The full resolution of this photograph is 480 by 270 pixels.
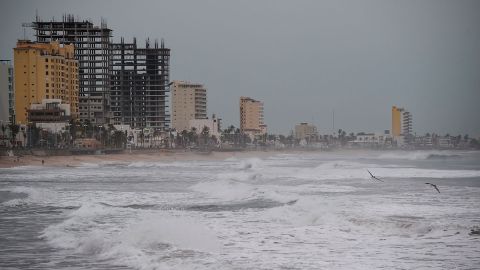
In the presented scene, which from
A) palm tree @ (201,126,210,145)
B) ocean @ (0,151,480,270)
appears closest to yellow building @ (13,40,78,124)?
palm tree @ (201,126,210,145)

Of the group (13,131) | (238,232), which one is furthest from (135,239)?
(13,131)

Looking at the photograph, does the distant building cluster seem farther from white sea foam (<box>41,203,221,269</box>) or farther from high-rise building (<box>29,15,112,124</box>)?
white sea foam (<box>41,203,221,269</box>)

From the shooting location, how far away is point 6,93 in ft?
467

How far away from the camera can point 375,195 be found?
3167 centimetres

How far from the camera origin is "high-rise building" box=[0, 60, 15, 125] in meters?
136

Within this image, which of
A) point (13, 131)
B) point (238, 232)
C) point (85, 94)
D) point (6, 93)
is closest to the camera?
point (238, 232)

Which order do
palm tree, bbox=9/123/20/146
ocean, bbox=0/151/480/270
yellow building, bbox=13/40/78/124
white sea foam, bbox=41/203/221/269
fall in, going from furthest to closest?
yellow building, bbox=13/40/78/124 → palm tree, bbox=9/123/20/146 → white sea foam, bbox=41/203/221/269 → ocean, bbox=0/151/480/270

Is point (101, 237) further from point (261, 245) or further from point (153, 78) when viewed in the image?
point (153, 78)

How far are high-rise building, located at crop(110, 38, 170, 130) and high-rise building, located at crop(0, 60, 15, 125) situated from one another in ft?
122

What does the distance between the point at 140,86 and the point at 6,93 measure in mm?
51517

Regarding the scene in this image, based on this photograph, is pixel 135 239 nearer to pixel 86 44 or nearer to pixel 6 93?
pixel 6 93

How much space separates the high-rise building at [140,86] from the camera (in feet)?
602

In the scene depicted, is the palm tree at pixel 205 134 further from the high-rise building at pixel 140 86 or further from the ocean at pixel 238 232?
the ocean at pixel 238 232

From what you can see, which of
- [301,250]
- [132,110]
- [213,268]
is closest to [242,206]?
[301,250]
